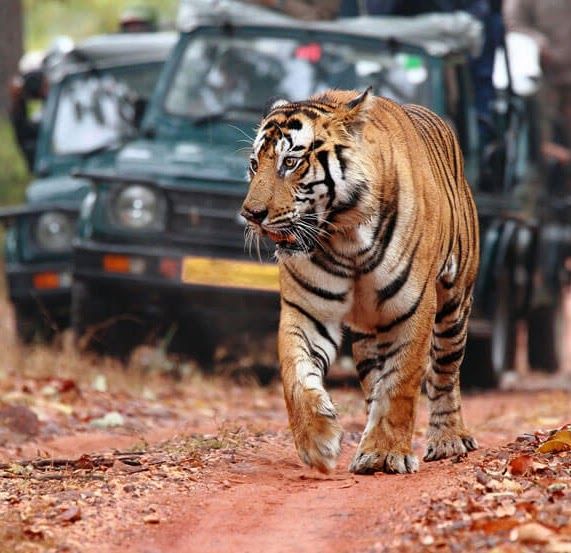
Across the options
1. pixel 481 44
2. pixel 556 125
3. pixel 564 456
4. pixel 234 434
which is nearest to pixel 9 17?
pixel 556 125

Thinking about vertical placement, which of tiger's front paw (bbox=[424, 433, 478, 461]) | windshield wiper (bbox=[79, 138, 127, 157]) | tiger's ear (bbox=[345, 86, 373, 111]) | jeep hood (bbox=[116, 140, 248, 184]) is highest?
tiger's ear (bbox=[345, 86, 373, 111])

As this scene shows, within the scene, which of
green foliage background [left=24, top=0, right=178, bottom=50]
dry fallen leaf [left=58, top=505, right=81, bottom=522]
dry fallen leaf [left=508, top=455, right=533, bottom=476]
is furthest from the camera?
green foliage background [left=24, top=0, right=178, bottom=50]

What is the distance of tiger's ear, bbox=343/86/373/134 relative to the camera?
5852mm

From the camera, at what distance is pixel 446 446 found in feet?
21.5

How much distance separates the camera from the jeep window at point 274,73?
32.4ft

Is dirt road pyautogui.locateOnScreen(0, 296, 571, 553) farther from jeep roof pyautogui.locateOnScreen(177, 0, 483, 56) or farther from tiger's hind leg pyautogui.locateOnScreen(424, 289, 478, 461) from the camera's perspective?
jeep roof pyautogui.locateOnScreen(177, 0, 483, 56)

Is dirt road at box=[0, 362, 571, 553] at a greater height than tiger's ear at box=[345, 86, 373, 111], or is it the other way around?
tiger's ear at box=[345, 86, 373, 111]

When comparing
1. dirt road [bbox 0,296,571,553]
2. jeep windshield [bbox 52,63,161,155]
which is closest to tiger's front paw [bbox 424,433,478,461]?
dirt road [bbox 0,296,571,553]

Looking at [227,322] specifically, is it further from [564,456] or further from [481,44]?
[564,456]

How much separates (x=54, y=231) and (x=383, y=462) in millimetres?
5418

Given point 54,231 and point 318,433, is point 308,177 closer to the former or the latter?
point 318,433

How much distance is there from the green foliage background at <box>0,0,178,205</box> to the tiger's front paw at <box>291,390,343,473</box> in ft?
40.6

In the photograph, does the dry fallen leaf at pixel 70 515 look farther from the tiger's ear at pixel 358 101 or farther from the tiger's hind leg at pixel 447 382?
the tiger's hind leg at pixel 447 382

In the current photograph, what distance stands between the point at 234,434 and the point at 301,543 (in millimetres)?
2087
